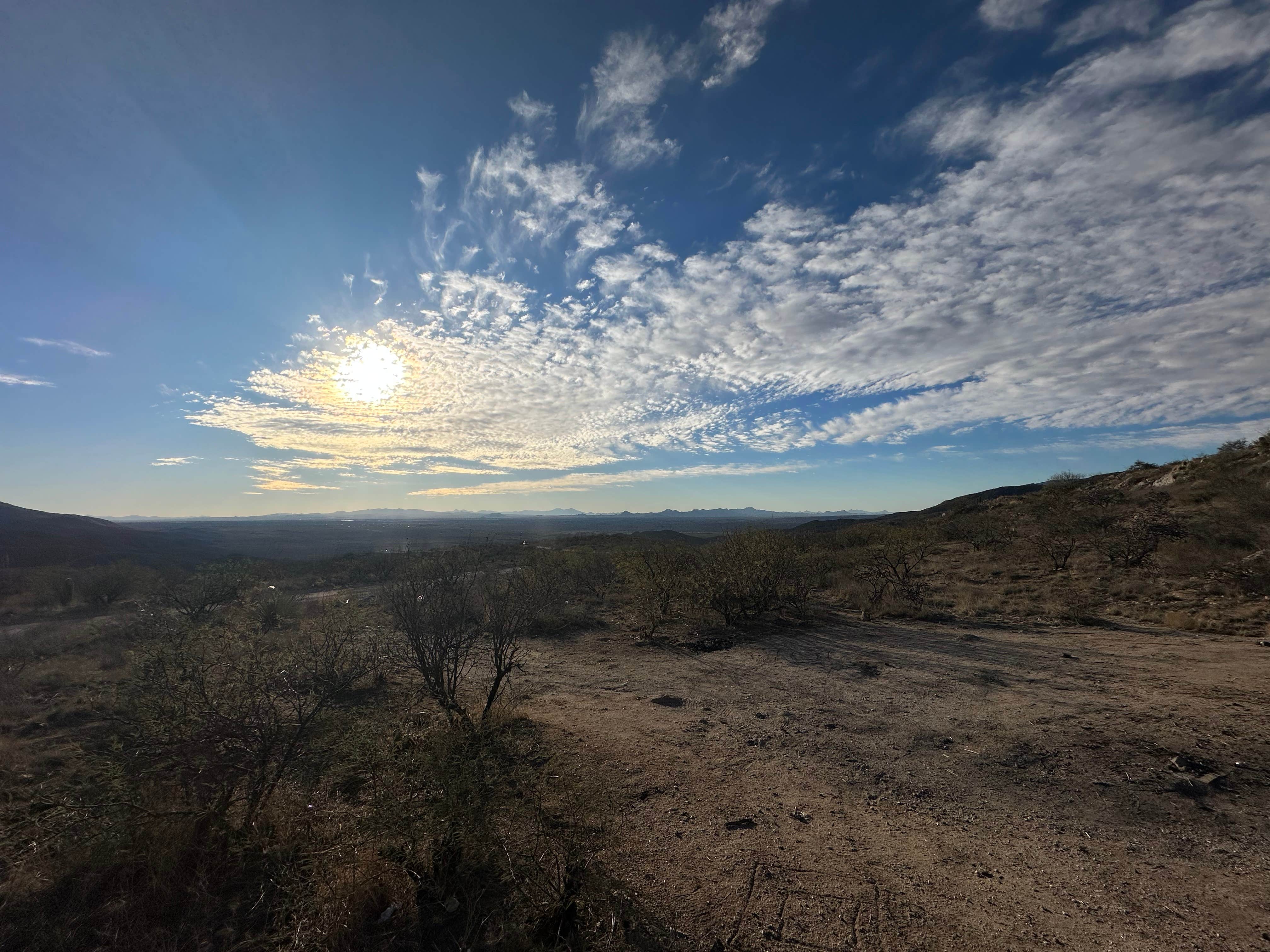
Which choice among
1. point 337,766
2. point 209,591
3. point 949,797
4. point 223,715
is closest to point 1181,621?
point 949,797

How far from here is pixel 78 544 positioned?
53.4 m

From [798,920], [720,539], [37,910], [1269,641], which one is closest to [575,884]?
[798,920]

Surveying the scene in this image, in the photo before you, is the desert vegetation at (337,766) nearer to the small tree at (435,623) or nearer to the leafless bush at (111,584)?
the small tree at (435,623)

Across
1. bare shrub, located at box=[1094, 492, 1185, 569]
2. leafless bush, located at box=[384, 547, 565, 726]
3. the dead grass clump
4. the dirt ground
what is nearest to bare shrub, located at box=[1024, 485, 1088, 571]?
bare shrub, located at box=[1094, 492, 1185, 569]

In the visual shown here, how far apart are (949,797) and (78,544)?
78301 mm

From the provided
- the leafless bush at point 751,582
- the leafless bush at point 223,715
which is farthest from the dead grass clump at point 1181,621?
the leafless bush at point 223,715

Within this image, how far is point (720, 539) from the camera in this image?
2367 cm

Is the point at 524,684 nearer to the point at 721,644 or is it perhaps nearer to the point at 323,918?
the point at 721,644

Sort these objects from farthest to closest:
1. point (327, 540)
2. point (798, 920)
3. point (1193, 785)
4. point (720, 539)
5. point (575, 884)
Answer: point (327, 540) < point (720, 539) < point (1193, 785) < point (575, 884) < point (798, 920)

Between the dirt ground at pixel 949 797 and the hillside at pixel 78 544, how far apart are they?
46.8 metres

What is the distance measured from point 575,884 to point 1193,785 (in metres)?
6.43

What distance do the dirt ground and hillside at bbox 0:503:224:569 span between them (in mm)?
46818

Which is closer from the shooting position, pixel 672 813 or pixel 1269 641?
pixel 672 813

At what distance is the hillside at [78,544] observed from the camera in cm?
4403
